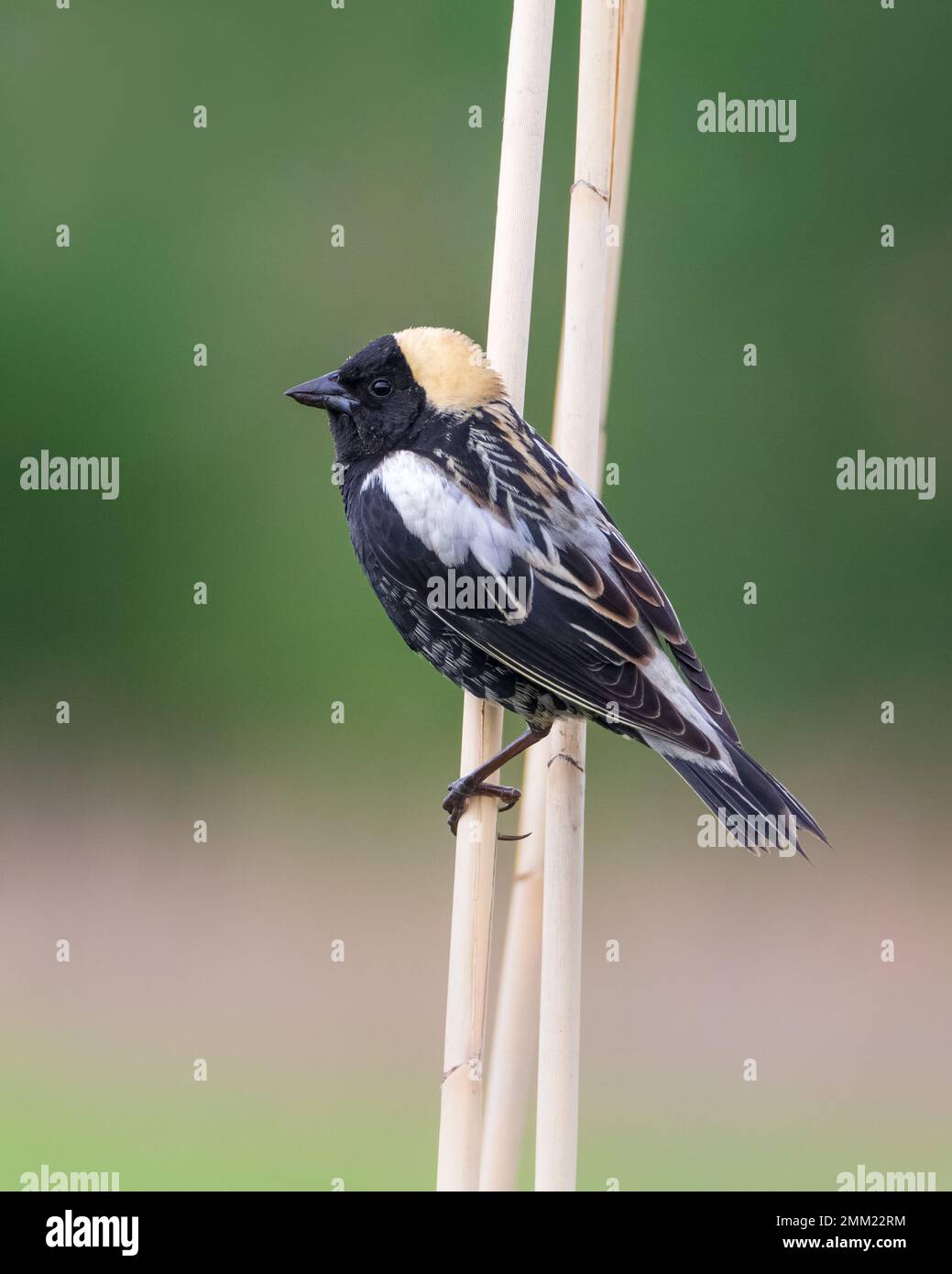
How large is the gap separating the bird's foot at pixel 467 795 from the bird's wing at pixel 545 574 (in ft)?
0.60

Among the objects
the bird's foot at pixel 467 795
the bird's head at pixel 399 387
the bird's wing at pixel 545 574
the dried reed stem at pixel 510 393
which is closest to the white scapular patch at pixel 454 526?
the bird's wing at pixel 545 574

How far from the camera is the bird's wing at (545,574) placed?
84.0 inches

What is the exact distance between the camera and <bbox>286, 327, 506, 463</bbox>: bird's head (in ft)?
7.22

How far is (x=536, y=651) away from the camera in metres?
2.15

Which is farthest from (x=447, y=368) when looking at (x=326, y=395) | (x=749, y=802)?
(x=749, y=802)

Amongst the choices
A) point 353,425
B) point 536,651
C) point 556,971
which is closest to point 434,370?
point 353,425

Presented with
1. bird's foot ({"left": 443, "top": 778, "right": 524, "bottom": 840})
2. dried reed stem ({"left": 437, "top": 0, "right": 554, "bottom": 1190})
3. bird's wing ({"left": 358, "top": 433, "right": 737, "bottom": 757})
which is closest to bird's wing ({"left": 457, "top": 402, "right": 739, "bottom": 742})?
bird's wing ({"left": 358, "top": 433, "right": 737, "bottom": 757})

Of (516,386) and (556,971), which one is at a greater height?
(516,386)

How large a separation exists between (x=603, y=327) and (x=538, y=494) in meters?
0.33

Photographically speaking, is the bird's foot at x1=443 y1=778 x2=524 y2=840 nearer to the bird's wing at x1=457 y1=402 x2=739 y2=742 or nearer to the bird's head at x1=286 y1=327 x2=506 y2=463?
the bird's wing at x1=457 y1=402 x2=739 y2=742

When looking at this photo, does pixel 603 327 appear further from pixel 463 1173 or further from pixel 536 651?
pixel 463 1173

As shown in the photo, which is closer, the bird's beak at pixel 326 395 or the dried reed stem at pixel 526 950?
the dried reed stem at pixel 526 950

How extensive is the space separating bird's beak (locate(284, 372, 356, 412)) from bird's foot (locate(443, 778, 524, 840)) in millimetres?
660

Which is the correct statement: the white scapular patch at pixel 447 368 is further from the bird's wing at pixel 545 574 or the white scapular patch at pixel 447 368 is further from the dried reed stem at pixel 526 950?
the dried reed stem at pixel 526 950
